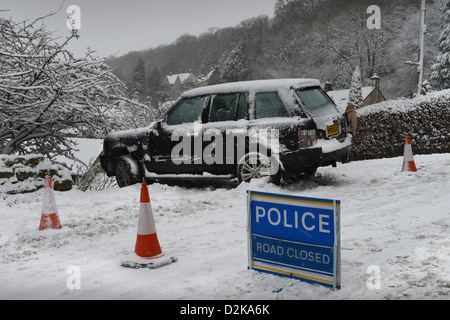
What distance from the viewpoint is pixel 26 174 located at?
764 cm

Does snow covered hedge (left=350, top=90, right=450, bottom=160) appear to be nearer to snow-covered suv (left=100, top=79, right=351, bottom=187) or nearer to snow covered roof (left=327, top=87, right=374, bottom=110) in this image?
snow-covered suv (left=100, top=79, right=351, bottom=187)

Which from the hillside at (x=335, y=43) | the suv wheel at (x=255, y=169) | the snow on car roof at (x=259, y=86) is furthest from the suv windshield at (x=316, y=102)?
the hillside at (x=335, y=43)

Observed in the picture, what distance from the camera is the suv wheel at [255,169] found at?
285 inches

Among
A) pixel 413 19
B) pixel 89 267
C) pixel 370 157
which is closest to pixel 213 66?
pixel 413 19

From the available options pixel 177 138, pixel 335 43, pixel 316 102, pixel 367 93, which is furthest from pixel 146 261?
pixel 335 43

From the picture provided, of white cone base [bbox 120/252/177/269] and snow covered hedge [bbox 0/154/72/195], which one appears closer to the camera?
white cone base [bbox 120/252/177/269]

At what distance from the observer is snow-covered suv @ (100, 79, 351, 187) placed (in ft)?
22.9

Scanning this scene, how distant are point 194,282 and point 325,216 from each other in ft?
4.04

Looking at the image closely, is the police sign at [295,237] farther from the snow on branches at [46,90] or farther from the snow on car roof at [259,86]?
the snow on branches at [46,90]

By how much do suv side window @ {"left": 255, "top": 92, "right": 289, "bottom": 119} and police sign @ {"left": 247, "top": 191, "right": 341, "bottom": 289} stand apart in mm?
3891

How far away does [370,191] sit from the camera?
23.4ft

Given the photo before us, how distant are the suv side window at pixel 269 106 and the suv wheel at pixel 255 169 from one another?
0.73 m

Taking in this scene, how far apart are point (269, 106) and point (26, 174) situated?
4.46 m

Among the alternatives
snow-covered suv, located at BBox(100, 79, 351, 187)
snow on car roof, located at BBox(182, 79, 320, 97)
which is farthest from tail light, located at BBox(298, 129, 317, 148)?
snow on car roof, located at BBox(182, 79, 320, 97)
